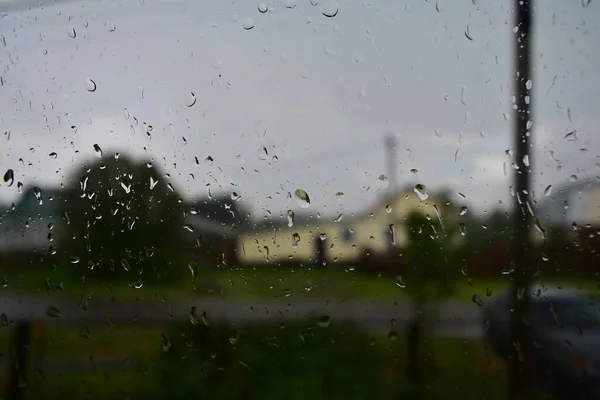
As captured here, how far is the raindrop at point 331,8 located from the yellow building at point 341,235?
0.38 metres

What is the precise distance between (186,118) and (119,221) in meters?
0.26

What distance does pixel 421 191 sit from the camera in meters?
0.94

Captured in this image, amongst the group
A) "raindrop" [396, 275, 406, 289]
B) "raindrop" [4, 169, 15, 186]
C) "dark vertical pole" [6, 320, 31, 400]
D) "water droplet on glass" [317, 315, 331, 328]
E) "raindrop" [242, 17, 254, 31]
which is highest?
"raindrop" [242, 17, 254, 31]

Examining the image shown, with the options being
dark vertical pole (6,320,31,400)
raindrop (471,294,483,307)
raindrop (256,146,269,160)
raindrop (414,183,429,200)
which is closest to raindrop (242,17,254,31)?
raindrop (256,146,269,160)

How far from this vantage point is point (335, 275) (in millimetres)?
951

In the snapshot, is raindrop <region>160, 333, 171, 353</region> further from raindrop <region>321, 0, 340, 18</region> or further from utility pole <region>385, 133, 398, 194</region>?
raindrop <region>321, 0, 340, 18</region>

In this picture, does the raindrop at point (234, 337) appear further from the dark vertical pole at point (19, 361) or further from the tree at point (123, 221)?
the dark vertical pole at point (19, 361)

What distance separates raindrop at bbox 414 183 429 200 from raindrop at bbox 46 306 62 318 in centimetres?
79

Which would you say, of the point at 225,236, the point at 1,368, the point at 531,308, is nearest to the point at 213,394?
the point at 225,236

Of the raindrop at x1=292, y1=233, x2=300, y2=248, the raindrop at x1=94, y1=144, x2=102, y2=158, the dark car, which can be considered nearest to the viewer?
the dark car

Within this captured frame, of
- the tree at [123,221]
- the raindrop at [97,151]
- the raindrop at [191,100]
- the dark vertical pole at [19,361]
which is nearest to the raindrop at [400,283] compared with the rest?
the tree at [123,221]

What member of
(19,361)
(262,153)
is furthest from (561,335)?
(19,361)

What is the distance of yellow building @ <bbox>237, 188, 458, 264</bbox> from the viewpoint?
0.94 meters

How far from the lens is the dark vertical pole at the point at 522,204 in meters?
0.89
